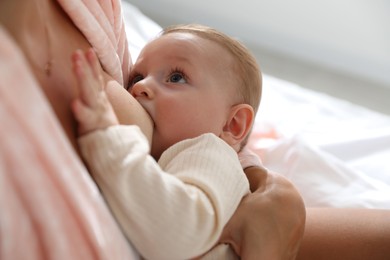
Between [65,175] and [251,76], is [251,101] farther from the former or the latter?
[65,175]

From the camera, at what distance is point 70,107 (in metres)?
0.66

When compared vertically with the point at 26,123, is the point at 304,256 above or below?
below

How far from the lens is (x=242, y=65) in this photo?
0.98m

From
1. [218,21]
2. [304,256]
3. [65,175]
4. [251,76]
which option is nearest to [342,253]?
[304,256]

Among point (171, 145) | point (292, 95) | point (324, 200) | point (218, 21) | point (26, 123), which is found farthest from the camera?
point (218, 21)

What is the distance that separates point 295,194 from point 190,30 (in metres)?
0.33

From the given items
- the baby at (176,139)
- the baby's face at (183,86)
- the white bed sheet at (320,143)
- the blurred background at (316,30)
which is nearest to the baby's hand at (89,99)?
the baby at (176,139)

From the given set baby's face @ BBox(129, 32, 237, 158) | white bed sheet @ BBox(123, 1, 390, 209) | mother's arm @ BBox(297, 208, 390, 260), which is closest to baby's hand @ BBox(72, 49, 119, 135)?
baby's face @ BBox(129, 32, 237, 158)

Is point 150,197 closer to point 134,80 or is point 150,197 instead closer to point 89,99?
point 89,99

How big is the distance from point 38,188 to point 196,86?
0.45 metres

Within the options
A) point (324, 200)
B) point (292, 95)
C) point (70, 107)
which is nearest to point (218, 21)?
point (292, 95)

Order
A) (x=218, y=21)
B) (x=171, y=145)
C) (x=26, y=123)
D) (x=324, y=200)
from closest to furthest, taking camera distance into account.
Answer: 1. (x=26, y=123)
2. (x=171, y=145)
3. (x=324, y=200)
4. (x=218, y=21)

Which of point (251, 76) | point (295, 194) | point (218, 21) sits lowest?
point (218, 21)

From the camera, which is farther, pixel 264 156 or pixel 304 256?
pixel 264 156
